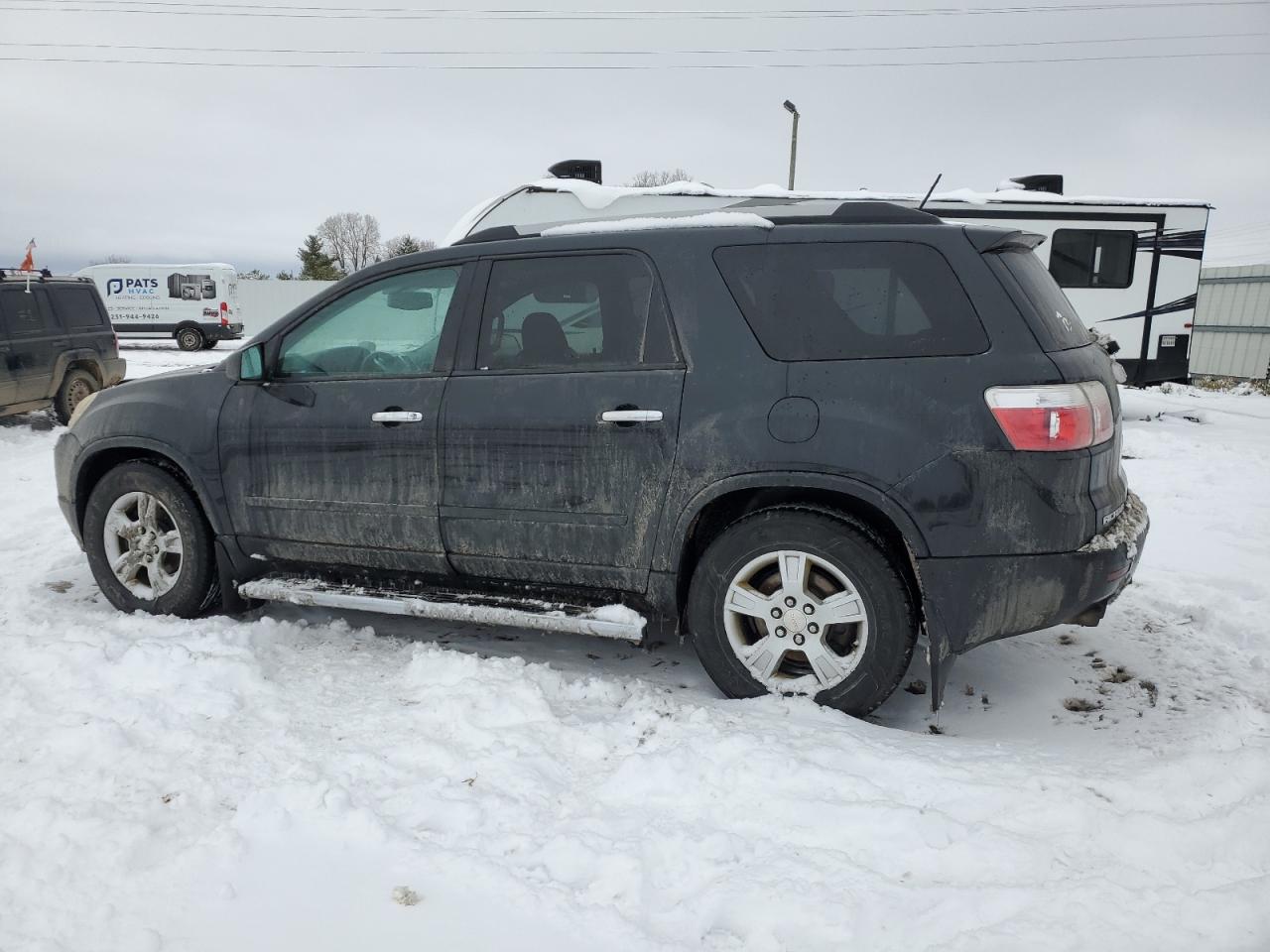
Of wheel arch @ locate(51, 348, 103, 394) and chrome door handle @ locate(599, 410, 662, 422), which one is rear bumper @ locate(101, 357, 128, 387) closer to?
wheel arch @ locate(51, 348, 103, 394)

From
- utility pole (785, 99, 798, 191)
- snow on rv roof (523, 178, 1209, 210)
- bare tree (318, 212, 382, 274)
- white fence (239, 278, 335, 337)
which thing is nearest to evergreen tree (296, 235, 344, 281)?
bare tree (318, 212, 382, 274)

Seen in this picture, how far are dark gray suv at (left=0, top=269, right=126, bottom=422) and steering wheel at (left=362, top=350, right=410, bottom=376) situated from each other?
8.46 m

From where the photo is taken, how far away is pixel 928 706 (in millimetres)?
3395

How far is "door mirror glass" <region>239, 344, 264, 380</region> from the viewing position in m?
3.89

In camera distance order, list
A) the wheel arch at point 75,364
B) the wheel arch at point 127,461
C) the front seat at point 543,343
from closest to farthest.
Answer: the front seat at point 543,343, the wheel arch at point 127,461, the wheel arch at point 75,364

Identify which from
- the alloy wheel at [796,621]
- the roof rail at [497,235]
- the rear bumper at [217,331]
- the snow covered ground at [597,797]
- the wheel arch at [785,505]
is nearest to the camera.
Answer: the snow covered ground at [597,797]

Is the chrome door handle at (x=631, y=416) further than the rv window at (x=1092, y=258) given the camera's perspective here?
No

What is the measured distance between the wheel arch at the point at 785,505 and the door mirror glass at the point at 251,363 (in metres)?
2.12

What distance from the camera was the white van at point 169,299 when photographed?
23.4 m

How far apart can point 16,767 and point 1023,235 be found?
3.96 m

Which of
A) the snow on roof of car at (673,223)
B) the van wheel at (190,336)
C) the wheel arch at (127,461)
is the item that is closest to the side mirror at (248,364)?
the wheel arch at (127,461)

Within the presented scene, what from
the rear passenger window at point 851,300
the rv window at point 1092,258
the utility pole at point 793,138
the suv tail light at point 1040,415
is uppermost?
the utility pole at point 793,138

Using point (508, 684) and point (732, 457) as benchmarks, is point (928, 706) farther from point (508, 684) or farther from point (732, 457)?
point (508, 684)

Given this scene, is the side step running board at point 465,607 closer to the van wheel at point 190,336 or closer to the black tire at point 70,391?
the black tire at point 70,391
